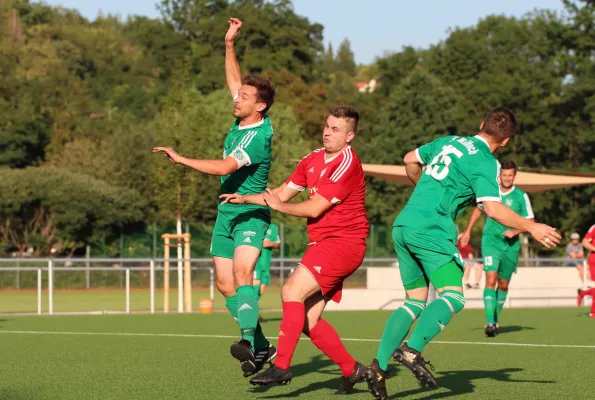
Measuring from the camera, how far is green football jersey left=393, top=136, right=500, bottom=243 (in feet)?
→ 26.0

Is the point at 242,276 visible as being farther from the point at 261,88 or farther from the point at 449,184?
the point at 449,184

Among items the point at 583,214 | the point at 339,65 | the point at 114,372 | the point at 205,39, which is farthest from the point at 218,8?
the point at 339,65

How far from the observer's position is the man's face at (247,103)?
962 cm

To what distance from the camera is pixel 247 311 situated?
9305 millimetres

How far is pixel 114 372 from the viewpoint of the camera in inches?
385

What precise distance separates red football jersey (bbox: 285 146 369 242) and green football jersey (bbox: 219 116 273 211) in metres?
1.29

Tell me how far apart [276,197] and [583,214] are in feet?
180

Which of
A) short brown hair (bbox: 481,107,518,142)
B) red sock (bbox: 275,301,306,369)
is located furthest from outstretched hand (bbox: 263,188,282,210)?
short brown hair (bbox: 481,107,518,142)

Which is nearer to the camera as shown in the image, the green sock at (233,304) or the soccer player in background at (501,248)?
the green sock at (233,304)

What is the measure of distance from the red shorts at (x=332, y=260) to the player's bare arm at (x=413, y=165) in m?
0.75

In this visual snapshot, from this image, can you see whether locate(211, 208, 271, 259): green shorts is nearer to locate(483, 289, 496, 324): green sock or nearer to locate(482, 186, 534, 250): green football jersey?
locate(483, 289, 496, 324): green sock

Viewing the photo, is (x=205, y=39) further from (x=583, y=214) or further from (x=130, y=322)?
(x=130, y=322)

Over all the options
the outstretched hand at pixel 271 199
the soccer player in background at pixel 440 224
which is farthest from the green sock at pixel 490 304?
the outstretched hand at pixel 271 199

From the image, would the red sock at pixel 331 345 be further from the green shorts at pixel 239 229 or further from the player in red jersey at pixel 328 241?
the green shorts at pixel 239 229
